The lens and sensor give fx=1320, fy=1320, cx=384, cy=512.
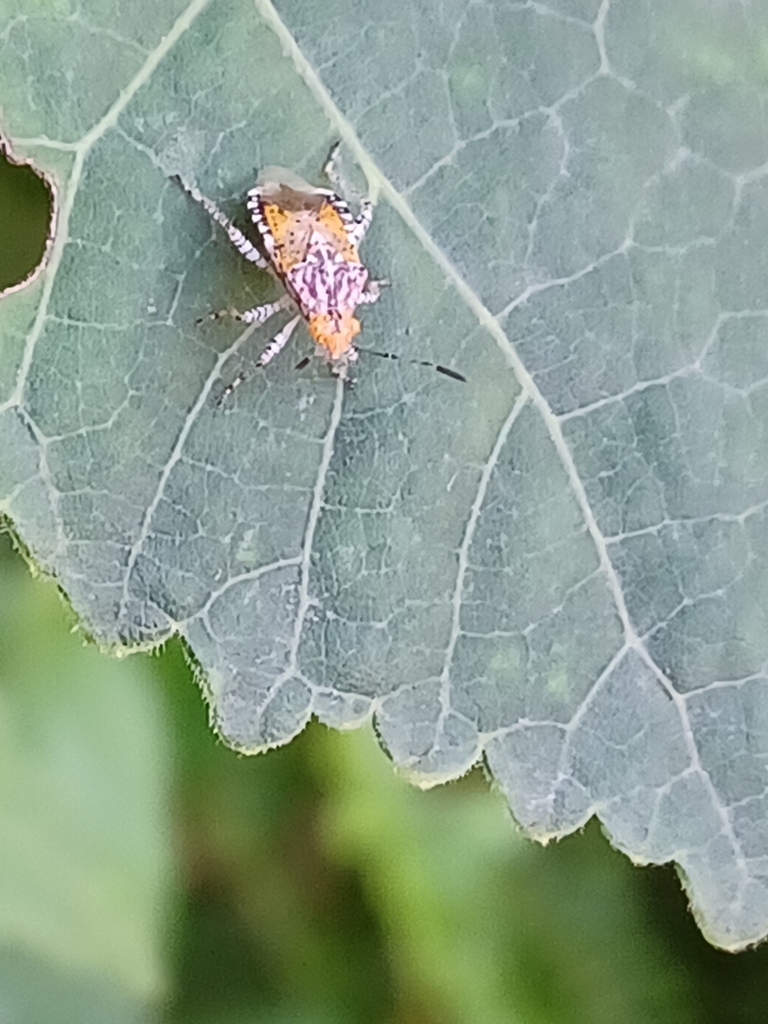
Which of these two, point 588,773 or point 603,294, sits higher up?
point 603,294

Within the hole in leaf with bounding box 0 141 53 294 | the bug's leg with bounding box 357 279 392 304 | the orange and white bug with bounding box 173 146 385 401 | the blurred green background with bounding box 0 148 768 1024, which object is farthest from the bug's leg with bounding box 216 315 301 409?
the blurred green background with bounding box 0 148 768 1024

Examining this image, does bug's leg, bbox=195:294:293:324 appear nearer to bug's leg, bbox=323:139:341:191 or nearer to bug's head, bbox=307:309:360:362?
bug's head, bbox=307:309:360:362

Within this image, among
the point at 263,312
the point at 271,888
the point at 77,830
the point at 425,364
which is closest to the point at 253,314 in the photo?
the point at 263,312

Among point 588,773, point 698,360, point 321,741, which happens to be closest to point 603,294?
point 698,360

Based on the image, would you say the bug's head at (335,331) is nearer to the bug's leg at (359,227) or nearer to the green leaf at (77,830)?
the bug's leg at (359,227)

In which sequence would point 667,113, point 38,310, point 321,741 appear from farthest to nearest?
point 321,741
point 667,113
point 38,310

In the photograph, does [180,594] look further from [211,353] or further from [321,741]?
[321,741]

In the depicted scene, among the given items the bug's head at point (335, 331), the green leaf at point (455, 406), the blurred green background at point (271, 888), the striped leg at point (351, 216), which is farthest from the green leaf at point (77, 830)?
the striped leg at point (351, 216)
